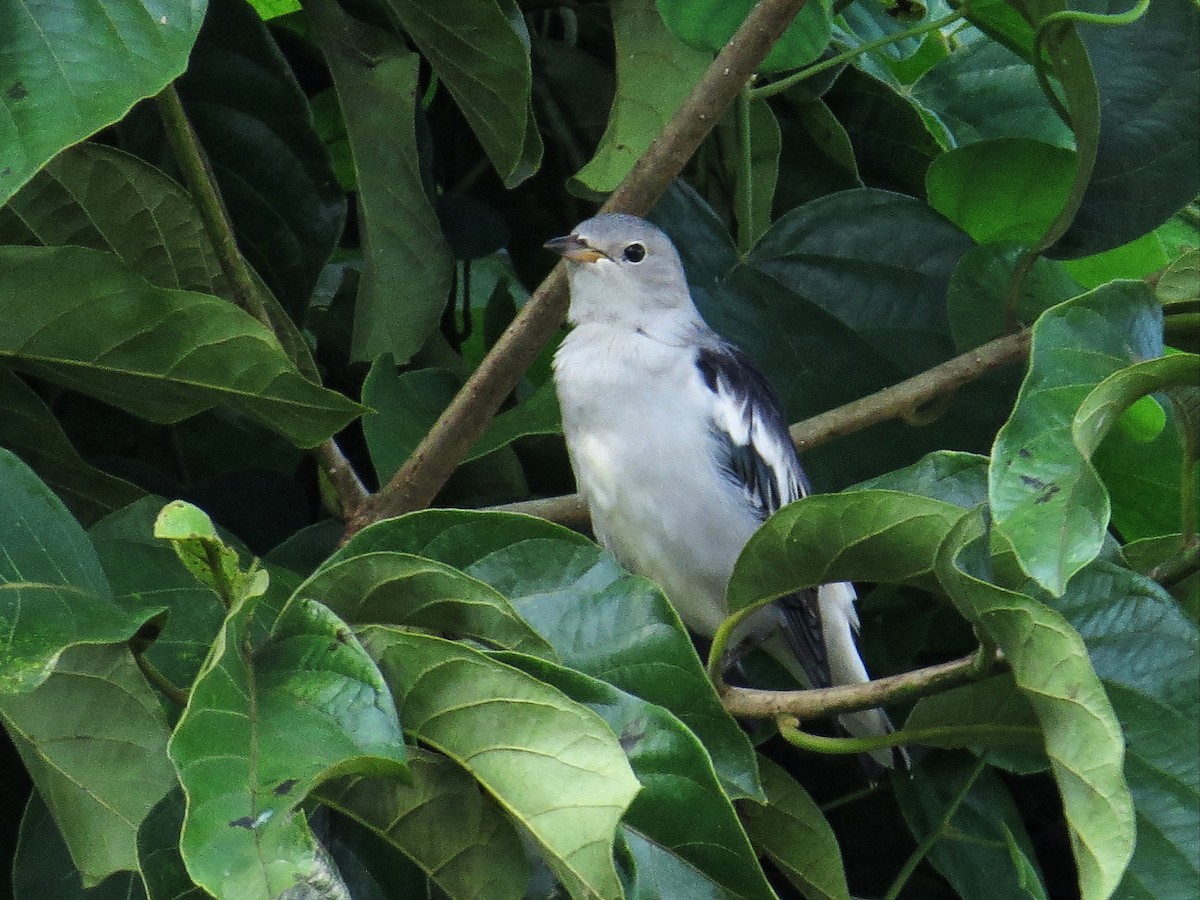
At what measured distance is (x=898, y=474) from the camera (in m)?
1.76

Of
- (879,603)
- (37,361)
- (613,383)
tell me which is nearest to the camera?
(37,361)

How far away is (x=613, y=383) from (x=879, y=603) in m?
0.64

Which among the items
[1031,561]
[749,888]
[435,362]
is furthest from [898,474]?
[435,362]

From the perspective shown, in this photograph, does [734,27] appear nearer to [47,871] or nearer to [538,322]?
[538,322]

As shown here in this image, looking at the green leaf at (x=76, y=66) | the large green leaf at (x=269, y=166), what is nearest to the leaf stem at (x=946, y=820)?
the large green leaf at (x=269, y=166)

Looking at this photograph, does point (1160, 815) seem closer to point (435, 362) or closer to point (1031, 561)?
point (1031, 561)

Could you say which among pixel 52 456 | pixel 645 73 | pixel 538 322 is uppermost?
pixel 645 73

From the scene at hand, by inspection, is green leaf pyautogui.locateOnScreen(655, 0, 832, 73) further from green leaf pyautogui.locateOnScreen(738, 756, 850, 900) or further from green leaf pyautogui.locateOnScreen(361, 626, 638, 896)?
green leaf pyautogui.locateOnScreen(361, 626, 638, 896)

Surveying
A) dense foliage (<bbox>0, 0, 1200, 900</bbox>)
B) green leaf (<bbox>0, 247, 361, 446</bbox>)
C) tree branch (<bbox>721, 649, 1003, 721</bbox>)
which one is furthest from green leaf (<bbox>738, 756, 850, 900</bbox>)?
green leaf (<bbox>0, 247, 361, 446</bbox>)

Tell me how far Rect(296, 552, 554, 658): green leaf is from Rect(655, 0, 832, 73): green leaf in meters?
1.15

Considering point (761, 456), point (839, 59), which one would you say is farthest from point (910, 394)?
point (839, 59)

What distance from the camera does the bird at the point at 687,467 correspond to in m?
2.56

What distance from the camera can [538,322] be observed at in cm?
212

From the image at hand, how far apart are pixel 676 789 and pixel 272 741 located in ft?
1.27
